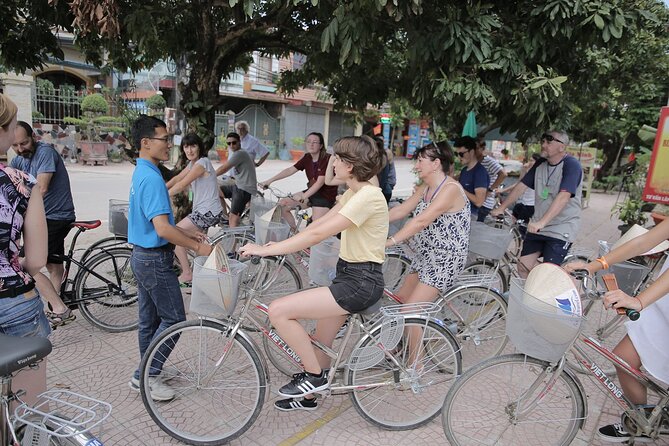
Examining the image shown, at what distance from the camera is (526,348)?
2.35 metres

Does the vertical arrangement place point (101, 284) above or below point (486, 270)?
below

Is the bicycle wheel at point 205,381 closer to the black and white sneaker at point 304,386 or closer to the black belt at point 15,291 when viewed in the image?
the black and white sneaker at point 304,386

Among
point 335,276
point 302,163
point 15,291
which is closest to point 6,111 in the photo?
point 15,291

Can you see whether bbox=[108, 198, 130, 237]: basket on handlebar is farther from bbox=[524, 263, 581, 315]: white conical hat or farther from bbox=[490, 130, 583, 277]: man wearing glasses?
bbox=[490, 130, 583, 277]: man wearing glasses

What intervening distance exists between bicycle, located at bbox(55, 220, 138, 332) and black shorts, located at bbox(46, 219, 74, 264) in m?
0.04

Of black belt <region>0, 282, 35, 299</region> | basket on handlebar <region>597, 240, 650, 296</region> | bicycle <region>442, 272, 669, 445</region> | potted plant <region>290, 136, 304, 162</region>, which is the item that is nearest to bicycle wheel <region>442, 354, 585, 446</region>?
bicycle <region>442, 272, 669, 445</region>

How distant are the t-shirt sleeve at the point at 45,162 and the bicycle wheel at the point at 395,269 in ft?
9.88

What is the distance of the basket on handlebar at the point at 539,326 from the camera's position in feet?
7.21

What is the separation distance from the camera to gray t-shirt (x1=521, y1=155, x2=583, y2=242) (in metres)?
4.32

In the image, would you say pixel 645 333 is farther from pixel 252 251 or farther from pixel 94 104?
pixel 94 104

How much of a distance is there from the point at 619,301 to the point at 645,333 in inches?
20.1

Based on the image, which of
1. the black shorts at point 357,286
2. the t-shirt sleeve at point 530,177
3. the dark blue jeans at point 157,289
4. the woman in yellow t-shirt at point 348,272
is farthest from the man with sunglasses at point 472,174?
the dark blue jeans at point 157,289

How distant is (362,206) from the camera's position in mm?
2545

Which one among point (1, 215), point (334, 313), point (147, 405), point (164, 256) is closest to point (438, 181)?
point (334, 313)
